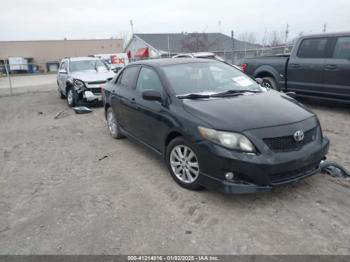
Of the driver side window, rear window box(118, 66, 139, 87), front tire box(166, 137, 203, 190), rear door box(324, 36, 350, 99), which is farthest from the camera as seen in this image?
rear door box(324, 36, 350, 99)

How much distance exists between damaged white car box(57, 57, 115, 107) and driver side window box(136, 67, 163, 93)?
17.1 feet

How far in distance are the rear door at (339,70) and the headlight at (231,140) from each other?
196 inches

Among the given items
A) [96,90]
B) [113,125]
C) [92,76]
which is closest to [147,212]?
[113,125]

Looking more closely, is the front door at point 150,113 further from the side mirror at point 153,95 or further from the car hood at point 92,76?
the car hood at point 92,76

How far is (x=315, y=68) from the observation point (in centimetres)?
782

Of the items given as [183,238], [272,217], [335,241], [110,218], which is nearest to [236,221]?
[272,217]

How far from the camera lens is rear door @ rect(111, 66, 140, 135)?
544cm

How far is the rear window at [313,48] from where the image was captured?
7781 millimetres

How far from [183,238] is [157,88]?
2330 mm

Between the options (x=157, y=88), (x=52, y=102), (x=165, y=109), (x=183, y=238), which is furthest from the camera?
(x=52, y=102)

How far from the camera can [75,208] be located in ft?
12.7

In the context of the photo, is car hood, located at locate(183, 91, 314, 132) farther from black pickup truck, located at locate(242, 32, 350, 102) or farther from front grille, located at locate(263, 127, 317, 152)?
black pickup truck, located at locate(242, 32, 350, 102)

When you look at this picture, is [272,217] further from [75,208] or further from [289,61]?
[289,61]

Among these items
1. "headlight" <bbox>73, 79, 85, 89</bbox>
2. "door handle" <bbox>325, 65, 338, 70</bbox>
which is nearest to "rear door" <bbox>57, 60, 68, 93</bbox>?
"headlight" <bbox>73, 79, 85, 89</bbox>
